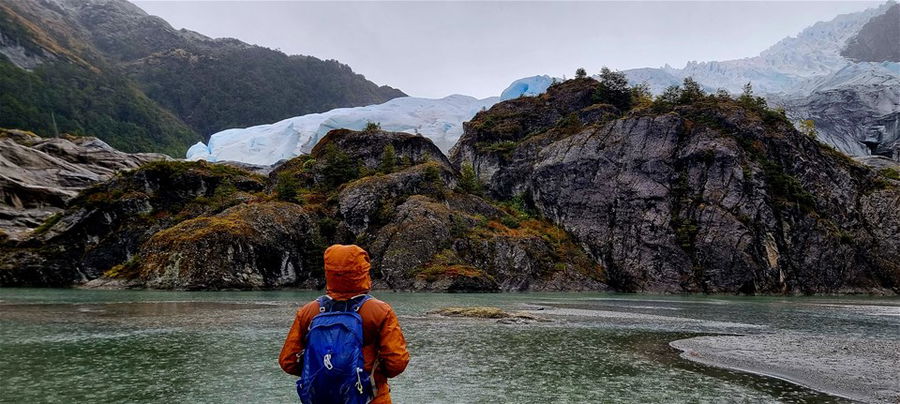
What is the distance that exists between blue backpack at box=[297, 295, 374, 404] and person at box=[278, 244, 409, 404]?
186 millimetres

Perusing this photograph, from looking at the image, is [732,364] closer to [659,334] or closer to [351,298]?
[659,334]

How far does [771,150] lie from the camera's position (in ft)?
314

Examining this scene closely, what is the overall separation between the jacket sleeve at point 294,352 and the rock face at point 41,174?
89.7 meters

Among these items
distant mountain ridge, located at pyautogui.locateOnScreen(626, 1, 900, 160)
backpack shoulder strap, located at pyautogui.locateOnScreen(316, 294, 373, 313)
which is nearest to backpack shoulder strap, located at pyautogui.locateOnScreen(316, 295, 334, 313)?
backpack shoulder strap, located at pyautogui.locateOnScreen(316, 294, 373, 313)

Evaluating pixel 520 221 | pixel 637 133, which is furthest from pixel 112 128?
pixel 637 133

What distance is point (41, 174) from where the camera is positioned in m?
96.6

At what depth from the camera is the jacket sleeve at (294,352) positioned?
5.97 metres

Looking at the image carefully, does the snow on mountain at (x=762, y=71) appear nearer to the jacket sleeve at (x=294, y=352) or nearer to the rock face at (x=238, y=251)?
the rock face at (x=238, y=251)

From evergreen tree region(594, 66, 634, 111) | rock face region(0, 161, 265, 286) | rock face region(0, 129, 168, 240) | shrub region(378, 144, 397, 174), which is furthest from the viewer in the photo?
evergreen tree region(594, 66, 634, 111)

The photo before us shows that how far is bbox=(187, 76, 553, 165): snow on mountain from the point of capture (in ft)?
454

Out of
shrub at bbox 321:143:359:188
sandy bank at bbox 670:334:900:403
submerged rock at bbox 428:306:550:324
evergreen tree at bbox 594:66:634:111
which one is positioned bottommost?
submerged rock at bbox 428:306:550:324

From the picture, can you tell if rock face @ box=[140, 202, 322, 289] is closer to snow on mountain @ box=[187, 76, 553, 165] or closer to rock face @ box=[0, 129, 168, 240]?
rock face @ box=[0, 129, 168, 240]

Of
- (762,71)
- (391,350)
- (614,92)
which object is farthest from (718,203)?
(762,71)

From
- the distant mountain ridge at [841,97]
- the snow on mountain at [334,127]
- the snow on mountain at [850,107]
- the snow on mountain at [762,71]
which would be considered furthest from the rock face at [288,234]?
the snow on mountain at [762,71]
